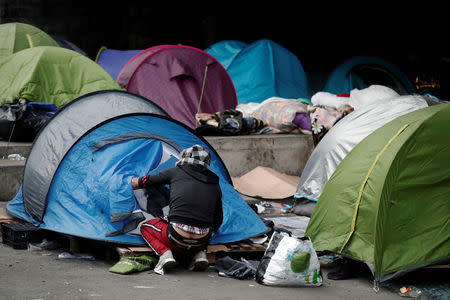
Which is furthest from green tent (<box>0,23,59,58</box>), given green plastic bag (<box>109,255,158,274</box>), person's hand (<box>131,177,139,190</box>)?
green plastic bag (<box>109,255,158,274</box>)

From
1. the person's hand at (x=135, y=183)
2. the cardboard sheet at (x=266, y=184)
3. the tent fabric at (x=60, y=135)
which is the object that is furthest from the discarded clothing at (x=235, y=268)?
the cardboard sheet at (x=266, y=184)

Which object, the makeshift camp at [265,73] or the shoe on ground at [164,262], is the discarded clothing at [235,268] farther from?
the makeshift camp at [265,73]

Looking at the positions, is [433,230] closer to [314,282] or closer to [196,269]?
[314,282]

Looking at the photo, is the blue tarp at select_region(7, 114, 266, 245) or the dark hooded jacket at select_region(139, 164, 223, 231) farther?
the blue tarp at select_region(7, 114, 266, 245)

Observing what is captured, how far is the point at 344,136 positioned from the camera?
316 inches

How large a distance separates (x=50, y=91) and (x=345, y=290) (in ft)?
18.1

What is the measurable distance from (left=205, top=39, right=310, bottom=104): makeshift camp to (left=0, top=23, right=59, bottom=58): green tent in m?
3.87

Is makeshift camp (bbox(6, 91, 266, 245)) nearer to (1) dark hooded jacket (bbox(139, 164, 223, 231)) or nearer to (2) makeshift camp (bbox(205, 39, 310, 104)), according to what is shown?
(1) dark hooded jacket (bbox(139, 164, 223, 231))

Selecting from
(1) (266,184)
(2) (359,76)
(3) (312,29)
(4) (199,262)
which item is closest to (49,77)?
(1) (266,184)

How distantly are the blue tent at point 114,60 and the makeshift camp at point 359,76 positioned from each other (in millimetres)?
4818

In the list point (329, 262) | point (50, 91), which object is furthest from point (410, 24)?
point (329, 262)

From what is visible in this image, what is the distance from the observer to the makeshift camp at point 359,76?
561 inches

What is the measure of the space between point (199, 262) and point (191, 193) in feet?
2.03

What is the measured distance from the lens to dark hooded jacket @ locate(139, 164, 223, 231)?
17.7 feet
